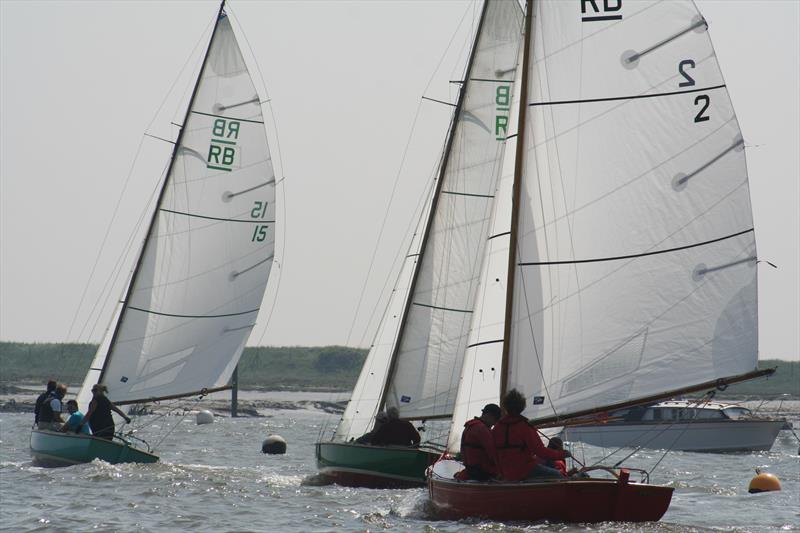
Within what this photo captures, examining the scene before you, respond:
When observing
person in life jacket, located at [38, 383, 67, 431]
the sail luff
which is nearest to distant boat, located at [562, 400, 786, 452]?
person in life jacket, located at [38, 383, 67, 431]

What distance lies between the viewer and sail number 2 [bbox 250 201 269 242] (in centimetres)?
3023

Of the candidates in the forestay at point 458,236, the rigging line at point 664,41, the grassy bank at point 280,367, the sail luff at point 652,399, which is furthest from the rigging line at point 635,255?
the grassy bank at point 280,367

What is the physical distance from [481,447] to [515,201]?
3.44 metres

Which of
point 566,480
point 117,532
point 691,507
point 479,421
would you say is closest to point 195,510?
point 117,532

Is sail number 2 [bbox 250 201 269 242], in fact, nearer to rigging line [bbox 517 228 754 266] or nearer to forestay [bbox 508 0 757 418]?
forestay [bbox 508 0 757 418]

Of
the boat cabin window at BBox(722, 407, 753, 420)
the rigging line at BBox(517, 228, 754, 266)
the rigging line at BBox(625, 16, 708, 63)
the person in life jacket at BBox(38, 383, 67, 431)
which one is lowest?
the person in life jacket at BBox(38, 383, 67, 431)

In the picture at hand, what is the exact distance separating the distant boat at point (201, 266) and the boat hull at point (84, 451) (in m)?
2.61

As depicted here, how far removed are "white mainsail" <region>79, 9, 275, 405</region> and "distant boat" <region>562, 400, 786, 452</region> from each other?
15.0 meters

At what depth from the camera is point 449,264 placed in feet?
89.1

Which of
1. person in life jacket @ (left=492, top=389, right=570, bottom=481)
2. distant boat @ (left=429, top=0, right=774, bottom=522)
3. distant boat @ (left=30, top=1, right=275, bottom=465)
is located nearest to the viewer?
person in life jacket @ (left=492, top=389, right=570, bottom=481)

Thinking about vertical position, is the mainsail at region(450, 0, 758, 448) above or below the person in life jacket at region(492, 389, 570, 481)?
above

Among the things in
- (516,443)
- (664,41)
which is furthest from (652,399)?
(664,41)

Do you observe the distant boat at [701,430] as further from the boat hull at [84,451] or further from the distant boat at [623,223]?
the distant boat at [623,223]

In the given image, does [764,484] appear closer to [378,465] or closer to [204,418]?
[378,465]
